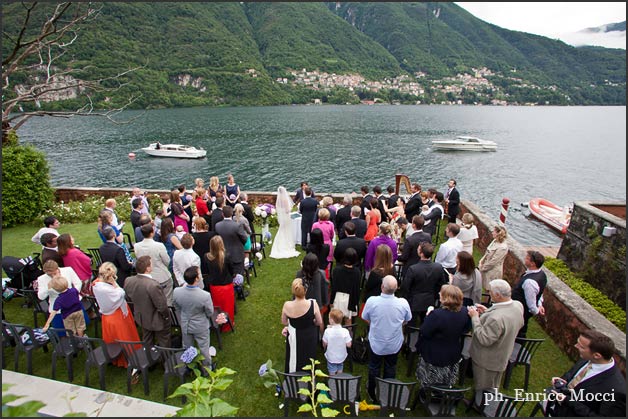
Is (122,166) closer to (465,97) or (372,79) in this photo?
(372,79)

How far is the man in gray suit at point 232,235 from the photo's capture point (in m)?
6.66

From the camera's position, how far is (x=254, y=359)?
5.46 metres

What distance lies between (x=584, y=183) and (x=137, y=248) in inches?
1825

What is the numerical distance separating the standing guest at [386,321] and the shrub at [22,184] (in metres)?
13.2

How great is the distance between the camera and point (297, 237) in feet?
32.6

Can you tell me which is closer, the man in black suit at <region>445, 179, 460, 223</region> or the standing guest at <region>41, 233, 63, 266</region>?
→ the standing guest at <region>41, 233, 63, 266</region>

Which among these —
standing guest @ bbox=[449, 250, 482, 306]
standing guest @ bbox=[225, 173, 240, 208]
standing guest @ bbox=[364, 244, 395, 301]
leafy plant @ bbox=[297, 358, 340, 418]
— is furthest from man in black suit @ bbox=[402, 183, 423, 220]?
leafy plant @ bbox=[297, 358, 340, 418]

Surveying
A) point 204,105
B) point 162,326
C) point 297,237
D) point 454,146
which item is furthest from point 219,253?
point 204,105

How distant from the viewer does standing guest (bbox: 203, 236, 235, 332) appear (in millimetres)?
5547

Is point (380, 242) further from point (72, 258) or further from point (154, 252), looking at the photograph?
point (72, 258)

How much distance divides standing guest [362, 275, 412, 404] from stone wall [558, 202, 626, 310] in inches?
277

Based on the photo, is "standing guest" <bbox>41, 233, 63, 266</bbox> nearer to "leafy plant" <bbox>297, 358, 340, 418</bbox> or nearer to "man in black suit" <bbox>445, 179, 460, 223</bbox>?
"leafy plant" <bbox>297, 358, 340, 418</bbox>

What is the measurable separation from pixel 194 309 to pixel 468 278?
3957mm

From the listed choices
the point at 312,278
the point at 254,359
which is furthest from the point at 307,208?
the point at 254,359
